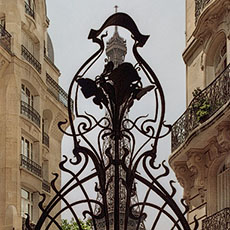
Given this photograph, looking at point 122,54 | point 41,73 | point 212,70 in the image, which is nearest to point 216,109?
point 212,70

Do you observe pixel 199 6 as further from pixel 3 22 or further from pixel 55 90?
pixel 55 90

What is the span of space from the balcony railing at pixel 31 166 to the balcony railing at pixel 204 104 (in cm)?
1180

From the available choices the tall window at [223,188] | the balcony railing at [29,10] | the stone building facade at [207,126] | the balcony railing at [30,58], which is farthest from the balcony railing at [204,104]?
the balcony railing at [29,10]

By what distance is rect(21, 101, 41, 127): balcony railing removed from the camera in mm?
30281

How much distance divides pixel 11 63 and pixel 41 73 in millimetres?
3832

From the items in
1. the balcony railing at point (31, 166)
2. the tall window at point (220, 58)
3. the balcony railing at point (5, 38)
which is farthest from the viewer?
the balcony railing at point (31, 166)

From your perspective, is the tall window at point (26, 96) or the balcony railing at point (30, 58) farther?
the balcony railing at point (30, 58)

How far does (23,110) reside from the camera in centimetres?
3022

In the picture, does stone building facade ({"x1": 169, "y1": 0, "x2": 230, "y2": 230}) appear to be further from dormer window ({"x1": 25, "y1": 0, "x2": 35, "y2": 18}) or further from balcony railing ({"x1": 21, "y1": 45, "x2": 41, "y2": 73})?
dormer window ({"x1": 25, "y1": 0, "x2": 35, "y2": 18})

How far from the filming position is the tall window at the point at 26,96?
101 ft

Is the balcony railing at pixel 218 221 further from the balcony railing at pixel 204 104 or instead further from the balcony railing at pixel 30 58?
the balcony railing at pixel 30 58

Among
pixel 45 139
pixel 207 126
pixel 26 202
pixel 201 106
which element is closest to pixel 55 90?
pixel 45 139

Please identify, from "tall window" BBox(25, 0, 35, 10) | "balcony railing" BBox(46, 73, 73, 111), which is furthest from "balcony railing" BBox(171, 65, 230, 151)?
"balcony railing" BBox(46, 73, 73, 111)

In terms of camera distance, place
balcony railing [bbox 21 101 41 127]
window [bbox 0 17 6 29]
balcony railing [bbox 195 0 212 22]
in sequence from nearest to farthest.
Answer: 1. balcony railing [bbox 195 0 212 22]
2. window [bbox 0 17 6 29]
3. balcony railing [bbox 21 101 41 127]
